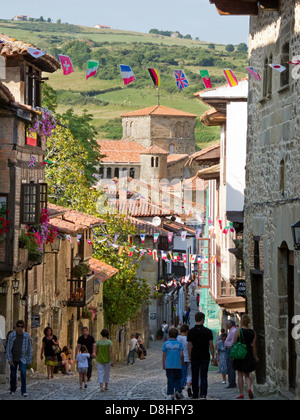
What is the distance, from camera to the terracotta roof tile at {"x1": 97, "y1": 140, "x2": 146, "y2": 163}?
5635 inches

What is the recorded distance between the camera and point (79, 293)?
34.0 meters

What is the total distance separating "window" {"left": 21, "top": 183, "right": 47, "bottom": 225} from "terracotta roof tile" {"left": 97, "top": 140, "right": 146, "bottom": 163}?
380 feet

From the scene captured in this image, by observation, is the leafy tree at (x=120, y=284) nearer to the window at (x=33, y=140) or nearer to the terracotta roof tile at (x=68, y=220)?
the terracotta roof tile at (x=68, y=220)

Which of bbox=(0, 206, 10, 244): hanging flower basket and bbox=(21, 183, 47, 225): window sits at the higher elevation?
bbox=(21, 183, 47, 225): window

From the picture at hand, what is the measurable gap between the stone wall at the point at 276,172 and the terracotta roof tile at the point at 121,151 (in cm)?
12160

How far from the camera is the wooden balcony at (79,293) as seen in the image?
33.7 m

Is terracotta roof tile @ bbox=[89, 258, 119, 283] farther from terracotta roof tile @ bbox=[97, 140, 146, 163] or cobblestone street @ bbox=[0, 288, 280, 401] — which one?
terracotta roof tile @ bbox=[97, 140, 146, 163]

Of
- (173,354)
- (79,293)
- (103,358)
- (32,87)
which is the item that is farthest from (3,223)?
(79,293)

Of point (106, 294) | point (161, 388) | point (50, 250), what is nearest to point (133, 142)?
point (106, 294)

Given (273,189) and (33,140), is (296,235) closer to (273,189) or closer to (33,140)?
(273,189)

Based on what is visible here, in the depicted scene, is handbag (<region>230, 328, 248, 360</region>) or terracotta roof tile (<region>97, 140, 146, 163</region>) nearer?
handbag (<region>230, 328, 248, 360</region>)

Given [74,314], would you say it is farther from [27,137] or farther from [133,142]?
A: [133,142]

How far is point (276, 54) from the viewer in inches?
687

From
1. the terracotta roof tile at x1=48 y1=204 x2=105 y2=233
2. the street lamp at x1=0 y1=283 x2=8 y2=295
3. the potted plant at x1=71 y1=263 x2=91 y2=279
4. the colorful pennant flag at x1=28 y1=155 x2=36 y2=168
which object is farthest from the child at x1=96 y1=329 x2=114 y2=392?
the potted plant at x1=71 y1=263 x2=91 y2=279
